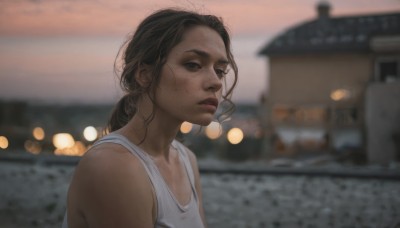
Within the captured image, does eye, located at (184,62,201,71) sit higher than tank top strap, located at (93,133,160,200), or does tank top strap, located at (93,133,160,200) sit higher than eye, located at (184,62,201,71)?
eye, located at (184,62,201,71)

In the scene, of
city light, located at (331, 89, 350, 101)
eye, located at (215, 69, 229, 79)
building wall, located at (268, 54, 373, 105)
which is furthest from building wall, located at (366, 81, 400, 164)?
eye, located at (215, 69, 229, 79)

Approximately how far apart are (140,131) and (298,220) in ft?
13.3

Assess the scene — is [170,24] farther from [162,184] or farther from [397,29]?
[397,29]

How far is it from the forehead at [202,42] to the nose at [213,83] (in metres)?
0.09

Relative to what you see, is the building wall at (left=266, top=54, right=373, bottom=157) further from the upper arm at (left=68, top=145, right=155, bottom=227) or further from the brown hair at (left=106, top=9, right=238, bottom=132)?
the upper arm at (left=68, top=145, right=155, bottom=227)

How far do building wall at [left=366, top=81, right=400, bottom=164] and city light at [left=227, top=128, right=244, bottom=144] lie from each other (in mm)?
19867

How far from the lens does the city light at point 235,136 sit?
36656mm

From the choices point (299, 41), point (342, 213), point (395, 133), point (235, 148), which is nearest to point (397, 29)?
point (299, 41)

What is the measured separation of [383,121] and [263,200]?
11.4 meters

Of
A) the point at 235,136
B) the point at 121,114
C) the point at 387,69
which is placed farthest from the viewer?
the point at 235,136

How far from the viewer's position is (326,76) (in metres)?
26.8

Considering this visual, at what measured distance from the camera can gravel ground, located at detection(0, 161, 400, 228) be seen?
5518 mm

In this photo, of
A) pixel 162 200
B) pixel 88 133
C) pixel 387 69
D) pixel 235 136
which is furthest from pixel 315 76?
pixel 162 200

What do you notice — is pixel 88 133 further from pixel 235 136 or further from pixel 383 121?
pixel 235 136
